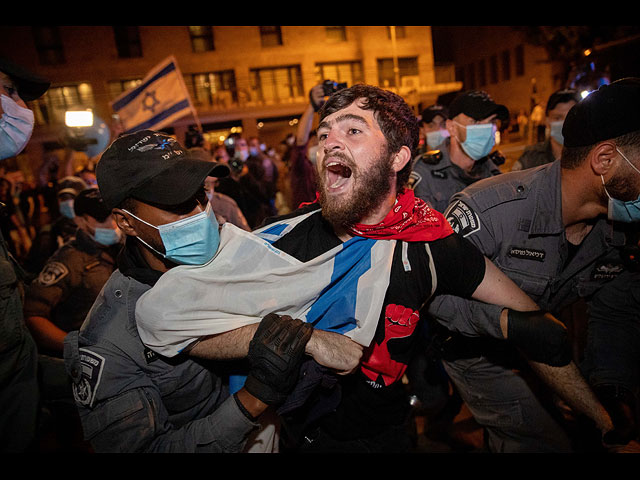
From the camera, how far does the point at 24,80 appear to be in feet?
7.91

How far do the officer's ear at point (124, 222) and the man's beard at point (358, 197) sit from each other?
0.96m

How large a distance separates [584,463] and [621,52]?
17.1 m

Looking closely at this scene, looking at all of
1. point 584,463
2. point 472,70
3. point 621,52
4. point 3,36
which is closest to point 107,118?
point 3,36

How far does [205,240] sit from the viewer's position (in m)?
1.82

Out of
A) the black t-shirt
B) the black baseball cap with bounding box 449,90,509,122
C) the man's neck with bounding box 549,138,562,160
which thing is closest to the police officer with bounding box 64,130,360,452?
the black t-shirt

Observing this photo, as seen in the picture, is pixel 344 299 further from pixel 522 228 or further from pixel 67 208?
pixel 67 208

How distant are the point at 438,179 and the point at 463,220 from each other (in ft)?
6.84

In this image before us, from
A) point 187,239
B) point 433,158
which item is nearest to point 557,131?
point 433,158

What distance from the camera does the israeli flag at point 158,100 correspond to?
596 cm

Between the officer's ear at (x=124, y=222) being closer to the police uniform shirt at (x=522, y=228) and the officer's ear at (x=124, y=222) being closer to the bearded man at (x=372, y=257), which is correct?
the bearded man at (x=372, y=257)

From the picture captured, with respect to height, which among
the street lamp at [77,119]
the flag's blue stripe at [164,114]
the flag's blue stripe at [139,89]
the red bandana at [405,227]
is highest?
the flag's blue stripe at [139,89]

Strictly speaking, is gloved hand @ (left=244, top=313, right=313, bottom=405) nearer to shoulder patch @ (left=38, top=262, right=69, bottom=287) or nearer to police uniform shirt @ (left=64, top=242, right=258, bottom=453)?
police uniform shirt @ (left=64, top=242, right=258, bottom=453)

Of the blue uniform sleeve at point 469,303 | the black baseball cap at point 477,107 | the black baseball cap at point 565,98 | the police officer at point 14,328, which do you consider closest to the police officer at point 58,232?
the police officer at point 14,328

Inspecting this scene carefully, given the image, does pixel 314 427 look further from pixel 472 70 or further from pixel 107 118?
pixel 472 70
